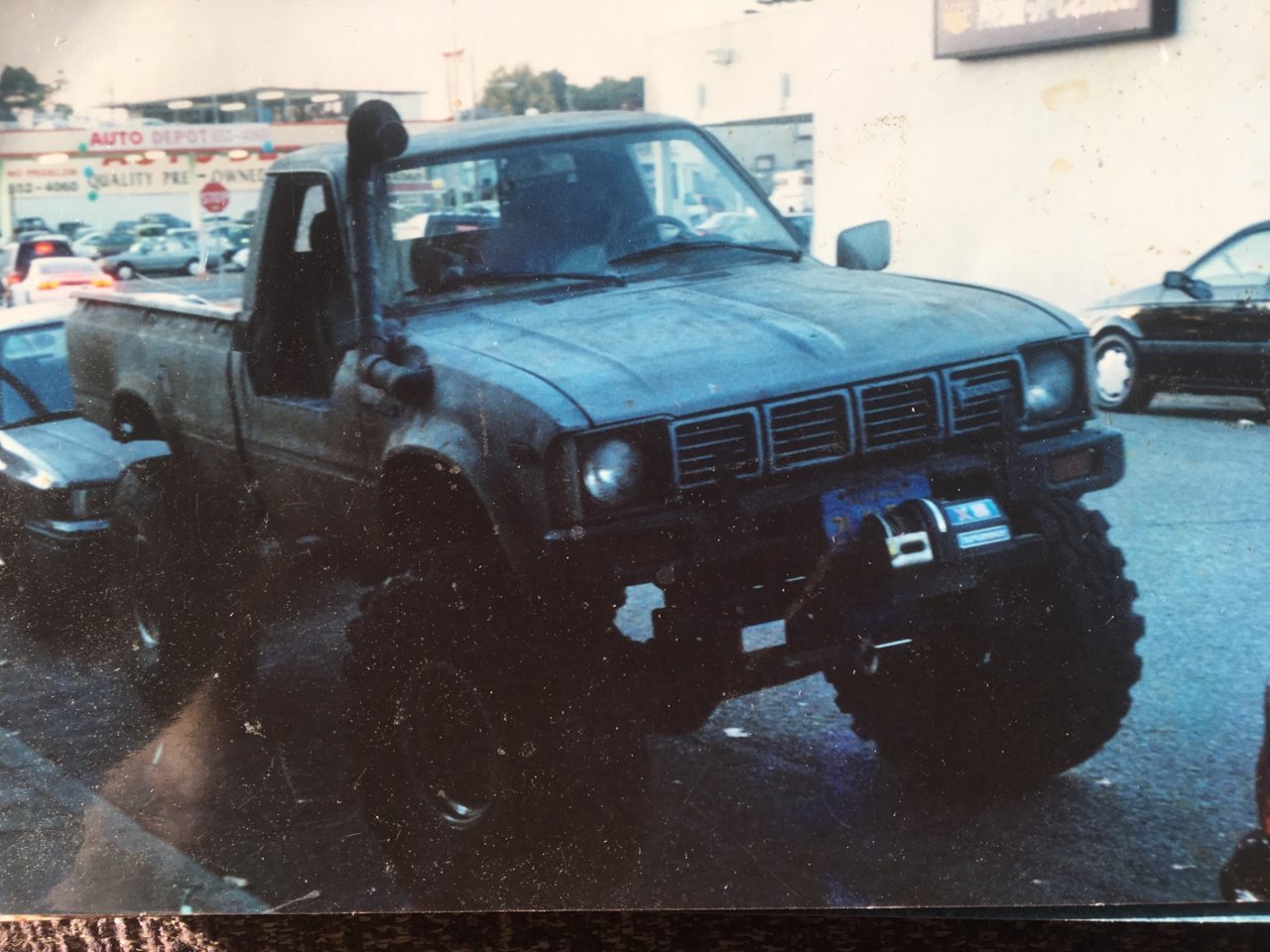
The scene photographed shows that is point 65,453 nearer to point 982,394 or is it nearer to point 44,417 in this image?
point 44,417

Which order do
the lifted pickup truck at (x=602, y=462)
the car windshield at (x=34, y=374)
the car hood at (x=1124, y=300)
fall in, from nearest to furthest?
the lifted pickup truck at (x=602, y=462)
the car hood at (x=1124, y=300)
the car windshield at (x=34, y=374)

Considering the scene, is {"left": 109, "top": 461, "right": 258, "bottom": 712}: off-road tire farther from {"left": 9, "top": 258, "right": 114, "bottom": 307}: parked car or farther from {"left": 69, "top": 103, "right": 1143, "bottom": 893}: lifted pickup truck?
{"left": 9, "top": 258, "right": 114, "bottom": 307}: parked car

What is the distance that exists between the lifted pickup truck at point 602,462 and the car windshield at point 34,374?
0.21 feet

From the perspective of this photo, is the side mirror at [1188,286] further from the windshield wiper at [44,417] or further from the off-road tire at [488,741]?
the windshield wiper at [44,417]

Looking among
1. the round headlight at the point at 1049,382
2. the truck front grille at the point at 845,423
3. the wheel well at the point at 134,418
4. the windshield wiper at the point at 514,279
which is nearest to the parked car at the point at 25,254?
the wheel well at the point at 134,418

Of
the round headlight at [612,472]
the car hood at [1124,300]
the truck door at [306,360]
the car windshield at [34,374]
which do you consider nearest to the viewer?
the round headlight at [612,472]

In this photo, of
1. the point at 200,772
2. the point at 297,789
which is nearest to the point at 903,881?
the point at 297,789

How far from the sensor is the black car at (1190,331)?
130 inches

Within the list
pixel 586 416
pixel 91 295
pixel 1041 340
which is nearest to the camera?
pixel 586 416

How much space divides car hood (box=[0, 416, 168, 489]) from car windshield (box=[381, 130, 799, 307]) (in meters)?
1.00

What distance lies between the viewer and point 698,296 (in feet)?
11.6

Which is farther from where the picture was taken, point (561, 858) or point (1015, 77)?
point (561, 858)

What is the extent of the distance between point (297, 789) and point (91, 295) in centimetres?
143

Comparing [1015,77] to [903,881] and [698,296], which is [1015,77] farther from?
[903,881]
